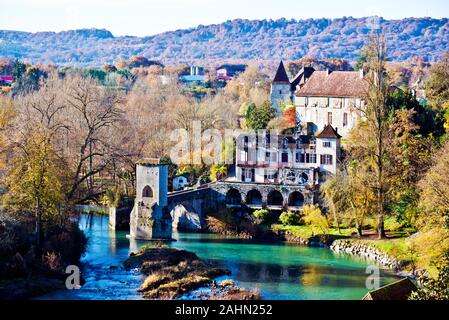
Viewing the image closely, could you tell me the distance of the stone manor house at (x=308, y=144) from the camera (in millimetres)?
42906

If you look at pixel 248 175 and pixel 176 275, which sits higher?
pixel 248 175

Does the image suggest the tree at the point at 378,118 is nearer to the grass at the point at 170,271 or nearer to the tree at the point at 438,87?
the tree at the point at 438,87

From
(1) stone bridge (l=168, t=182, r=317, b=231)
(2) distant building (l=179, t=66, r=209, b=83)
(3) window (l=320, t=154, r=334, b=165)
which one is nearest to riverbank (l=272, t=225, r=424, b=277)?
(1) stone bridge (l=168, t=182, r=317, b=231)

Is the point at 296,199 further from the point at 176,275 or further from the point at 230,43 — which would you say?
the point at 230,43

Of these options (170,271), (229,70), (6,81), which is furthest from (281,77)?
(229,70)

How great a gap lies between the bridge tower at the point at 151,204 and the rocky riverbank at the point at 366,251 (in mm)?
7494

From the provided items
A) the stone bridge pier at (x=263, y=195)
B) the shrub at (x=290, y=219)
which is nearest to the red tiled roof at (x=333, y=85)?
the stone bridge pier at (x=263, y=195)

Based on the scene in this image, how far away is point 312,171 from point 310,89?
293 inches

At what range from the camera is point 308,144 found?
144 feet

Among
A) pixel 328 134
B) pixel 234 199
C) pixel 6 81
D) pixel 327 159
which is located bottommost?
pixel 234 199

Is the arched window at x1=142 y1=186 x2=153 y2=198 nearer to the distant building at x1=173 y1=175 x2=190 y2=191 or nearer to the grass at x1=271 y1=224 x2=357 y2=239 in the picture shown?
the grass at x1=271 y1=224 x2=357 y2=239

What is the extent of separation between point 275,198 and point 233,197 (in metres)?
2.11
